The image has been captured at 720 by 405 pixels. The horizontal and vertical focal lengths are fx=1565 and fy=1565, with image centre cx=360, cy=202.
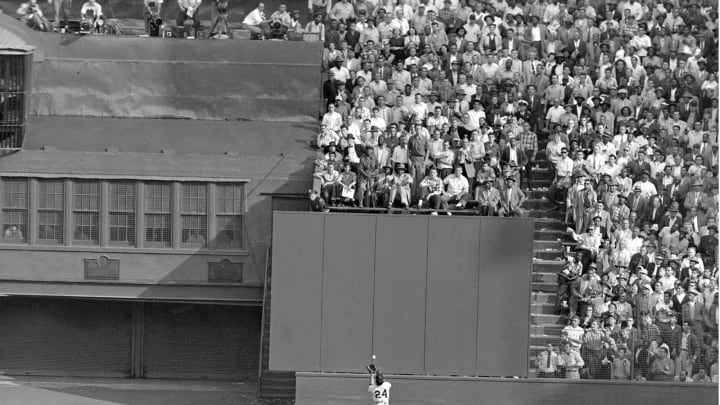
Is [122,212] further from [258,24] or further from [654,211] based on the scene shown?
[654,211]

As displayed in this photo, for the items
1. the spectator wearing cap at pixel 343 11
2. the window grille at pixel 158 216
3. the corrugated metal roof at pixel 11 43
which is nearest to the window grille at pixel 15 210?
the window grille at pixel 158 216

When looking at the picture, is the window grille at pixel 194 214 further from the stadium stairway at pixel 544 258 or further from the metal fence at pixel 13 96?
the stadium stairway at pixel 544 258

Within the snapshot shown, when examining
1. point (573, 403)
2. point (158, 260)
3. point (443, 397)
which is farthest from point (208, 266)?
point (573, 403)

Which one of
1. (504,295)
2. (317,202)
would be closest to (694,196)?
(504,295)

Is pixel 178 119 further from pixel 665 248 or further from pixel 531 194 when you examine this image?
pixel 665 248

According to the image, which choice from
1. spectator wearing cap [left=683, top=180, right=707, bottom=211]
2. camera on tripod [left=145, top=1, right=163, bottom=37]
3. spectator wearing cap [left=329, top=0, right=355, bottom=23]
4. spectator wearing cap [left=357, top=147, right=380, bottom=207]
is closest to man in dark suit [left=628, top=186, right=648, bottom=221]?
spectator wearing cap [left=683, top=180, right=707, bottom=211]

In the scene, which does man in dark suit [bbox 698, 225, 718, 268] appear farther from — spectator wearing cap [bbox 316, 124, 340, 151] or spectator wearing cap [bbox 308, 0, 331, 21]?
spectator wearing cap [bbox 308, 0, 331, 21]
